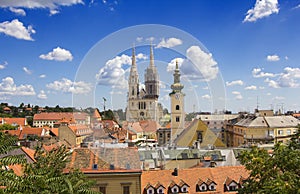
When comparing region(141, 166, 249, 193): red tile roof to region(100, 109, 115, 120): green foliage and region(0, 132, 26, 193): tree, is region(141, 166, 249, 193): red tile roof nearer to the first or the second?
region(100, 109, 115, 120): green foliage

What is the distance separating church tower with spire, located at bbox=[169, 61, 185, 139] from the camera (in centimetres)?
1101

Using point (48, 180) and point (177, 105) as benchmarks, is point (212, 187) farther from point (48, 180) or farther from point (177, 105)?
point (48, 180)

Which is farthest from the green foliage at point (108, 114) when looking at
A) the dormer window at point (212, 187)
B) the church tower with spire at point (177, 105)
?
the dormer window at point (212, 187)

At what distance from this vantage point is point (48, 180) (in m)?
7.60

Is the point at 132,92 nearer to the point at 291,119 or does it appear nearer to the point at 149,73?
the point at 149,73

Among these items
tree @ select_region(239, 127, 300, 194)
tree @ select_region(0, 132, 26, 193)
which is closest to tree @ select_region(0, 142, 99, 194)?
tree @ select_region(0, 132, 26, 193)

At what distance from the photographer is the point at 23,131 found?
2418 inches

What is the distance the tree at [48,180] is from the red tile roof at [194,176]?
10.4 meters

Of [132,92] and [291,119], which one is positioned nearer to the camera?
[132,92]

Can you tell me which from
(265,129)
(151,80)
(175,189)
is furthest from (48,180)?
(265,129)

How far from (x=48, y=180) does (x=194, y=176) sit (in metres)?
14.6

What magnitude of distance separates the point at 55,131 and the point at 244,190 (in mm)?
55635

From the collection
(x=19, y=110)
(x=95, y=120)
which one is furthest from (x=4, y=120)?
(x=95, y=120)

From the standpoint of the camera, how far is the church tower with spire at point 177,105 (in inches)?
433
